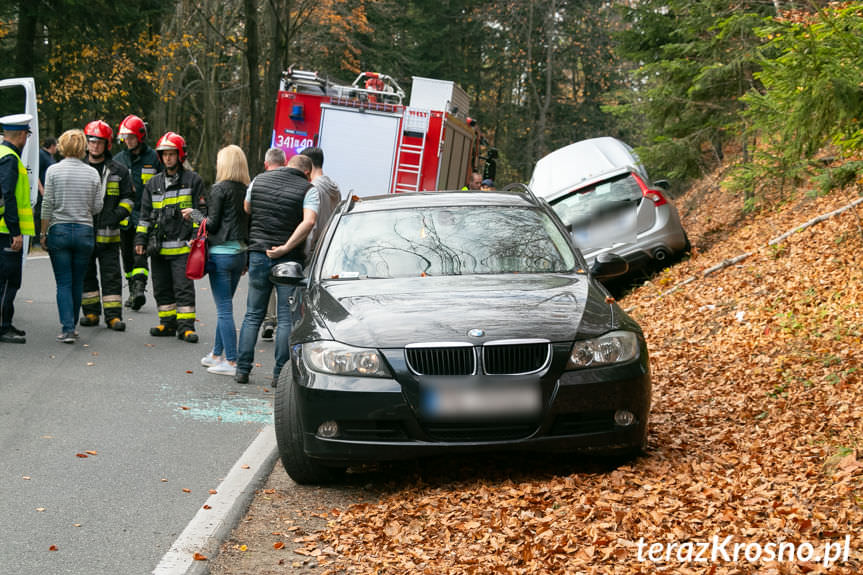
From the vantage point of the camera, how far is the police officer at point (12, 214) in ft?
32.7

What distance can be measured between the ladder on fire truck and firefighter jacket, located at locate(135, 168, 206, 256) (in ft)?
22.8

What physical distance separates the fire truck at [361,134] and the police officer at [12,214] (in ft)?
24.7

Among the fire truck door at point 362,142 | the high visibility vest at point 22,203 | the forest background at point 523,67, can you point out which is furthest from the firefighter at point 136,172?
the forest background at point 523,67

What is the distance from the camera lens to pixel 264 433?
24.7ft

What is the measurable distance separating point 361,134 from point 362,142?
0.13 meters

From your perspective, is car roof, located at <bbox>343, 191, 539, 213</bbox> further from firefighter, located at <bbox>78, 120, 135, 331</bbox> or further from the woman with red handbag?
firefighter, located at <bbox>78, 120, 135, 331</bbox>

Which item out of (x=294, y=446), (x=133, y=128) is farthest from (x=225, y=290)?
(x=294, y=446)

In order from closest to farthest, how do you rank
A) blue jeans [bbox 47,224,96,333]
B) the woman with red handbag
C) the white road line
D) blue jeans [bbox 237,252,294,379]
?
1. the white road line
2. blue jeans [bbox 237,252,294,379]
3. the woman with red handbag
4. blue jeans [bbox 47,224,96,333]

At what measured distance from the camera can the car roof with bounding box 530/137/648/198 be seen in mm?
14828

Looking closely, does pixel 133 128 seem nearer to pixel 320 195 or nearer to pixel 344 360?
pixel 320 195

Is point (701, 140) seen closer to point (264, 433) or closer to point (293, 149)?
point (293, 149)

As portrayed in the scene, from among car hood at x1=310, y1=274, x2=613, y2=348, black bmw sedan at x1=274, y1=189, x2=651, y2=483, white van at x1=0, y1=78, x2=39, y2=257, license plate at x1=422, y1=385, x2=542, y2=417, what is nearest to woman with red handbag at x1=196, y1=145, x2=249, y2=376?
white van at x1=0, y1=78, x2=39, y2=257

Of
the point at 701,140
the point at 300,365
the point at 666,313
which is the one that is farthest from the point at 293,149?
the point at 300,365

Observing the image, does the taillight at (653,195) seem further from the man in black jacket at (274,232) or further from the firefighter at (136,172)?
the firefighter at (136,172)
